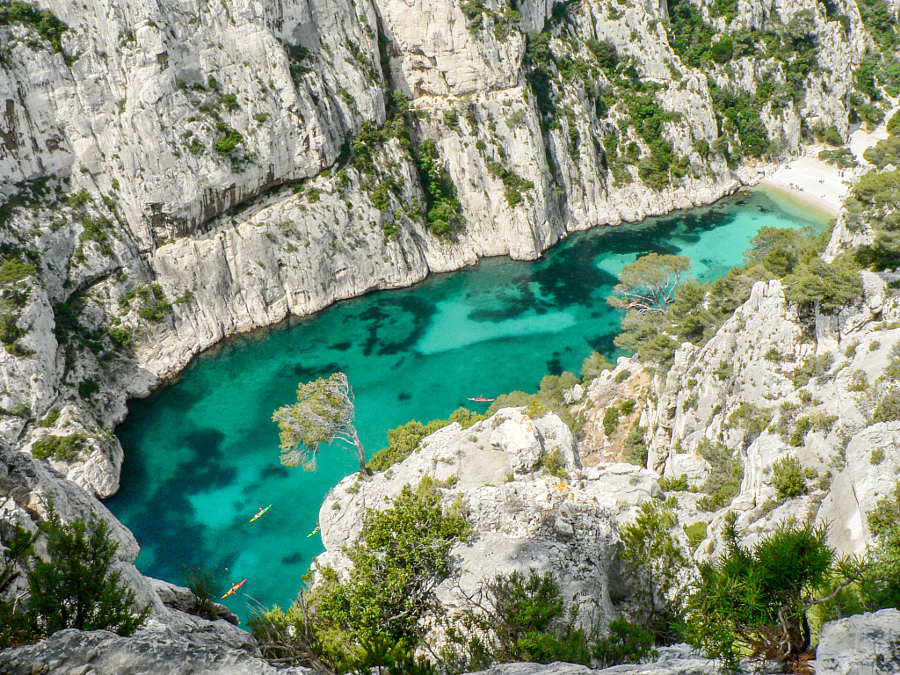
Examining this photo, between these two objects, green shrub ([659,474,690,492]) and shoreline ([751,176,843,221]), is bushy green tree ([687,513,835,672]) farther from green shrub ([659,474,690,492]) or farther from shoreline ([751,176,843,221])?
shoreline ([751,176,843,221])

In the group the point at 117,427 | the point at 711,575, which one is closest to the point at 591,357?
the point at 711,575

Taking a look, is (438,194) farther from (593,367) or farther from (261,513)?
(261,513)

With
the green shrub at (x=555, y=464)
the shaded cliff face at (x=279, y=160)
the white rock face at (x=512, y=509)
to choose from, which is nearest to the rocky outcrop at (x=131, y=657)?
the white rock face at (x=512, y=509)

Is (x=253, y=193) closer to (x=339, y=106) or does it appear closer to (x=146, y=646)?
(x=339, y=106)

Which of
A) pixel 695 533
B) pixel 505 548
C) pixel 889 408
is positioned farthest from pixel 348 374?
pixel 889 408

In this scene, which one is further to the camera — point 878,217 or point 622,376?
point 622,376

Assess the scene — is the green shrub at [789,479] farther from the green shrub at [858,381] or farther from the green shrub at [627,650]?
the green shrub at [627,650]

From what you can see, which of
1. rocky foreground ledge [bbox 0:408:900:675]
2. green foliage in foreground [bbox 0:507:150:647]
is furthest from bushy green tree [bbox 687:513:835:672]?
green foliage in foreground [bbox 0:507:150:647]
